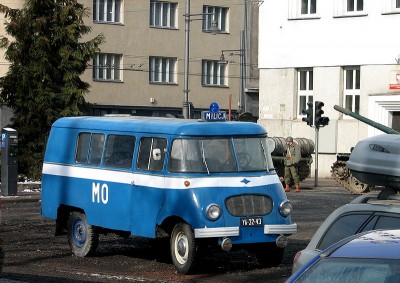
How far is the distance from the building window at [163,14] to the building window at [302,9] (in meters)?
13.1

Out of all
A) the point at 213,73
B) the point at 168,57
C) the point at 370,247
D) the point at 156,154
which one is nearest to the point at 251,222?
the point at 156,154

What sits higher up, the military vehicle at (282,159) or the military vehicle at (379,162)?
the military vehicle at (379,162)

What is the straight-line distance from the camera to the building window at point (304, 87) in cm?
5038

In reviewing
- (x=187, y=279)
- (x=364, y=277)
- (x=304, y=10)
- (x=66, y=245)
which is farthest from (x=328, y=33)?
(x=364, y=277)

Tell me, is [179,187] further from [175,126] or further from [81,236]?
[81,236]

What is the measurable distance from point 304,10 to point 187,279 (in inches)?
1457

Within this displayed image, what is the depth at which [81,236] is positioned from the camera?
17.7 metres

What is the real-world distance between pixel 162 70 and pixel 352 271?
57.4 metres

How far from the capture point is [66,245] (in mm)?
19453

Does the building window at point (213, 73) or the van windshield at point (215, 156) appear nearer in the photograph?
the van windshield at point (215, 156)

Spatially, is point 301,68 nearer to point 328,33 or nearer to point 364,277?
point 328,33

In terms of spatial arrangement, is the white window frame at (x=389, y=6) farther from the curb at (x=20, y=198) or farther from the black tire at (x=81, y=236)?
the black tire at (x=81, y=236)

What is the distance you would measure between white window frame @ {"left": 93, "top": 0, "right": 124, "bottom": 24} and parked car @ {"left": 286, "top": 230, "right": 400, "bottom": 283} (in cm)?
5427

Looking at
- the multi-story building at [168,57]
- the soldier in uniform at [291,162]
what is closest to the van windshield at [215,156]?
the soldier in uniform at [291,162]
